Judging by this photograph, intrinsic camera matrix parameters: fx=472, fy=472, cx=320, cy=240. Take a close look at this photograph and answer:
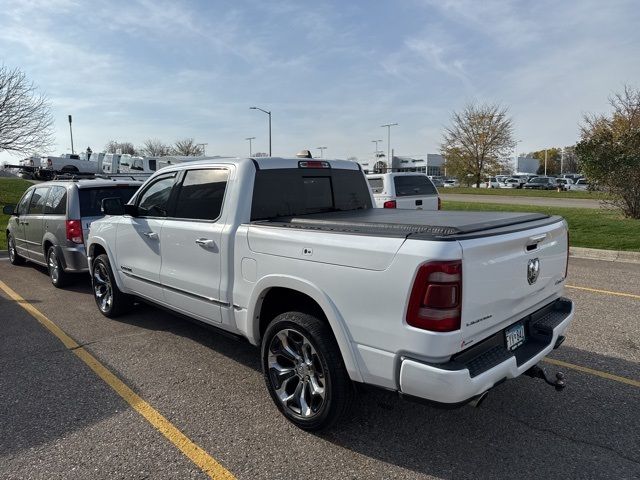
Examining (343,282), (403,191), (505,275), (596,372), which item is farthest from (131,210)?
(403,191)

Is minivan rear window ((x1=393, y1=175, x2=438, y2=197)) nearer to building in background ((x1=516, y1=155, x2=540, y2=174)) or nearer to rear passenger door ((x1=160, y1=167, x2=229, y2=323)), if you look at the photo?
rear passenger door ((x1=160, y1=167, x2=229, y2=323))

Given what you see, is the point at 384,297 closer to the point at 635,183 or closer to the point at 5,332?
the point at 5,332

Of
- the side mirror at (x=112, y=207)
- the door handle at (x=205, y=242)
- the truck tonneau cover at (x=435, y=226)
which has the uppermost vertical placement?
the side mirror at (x=112, y=207)

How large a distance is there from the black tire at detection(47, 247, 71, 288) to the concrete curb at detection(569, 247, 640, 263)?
32.2 ft

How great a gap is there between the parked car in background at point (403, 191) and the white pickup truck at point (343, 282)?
731 centimetres

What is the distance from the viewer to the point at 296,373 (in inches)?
130

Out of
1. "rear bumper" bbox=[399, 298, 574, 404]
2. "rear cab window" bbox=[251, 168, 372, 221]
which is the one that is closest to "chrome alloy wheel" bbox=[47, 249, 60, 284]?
"rear cab window" bbox=[251, 168, 372, 221]

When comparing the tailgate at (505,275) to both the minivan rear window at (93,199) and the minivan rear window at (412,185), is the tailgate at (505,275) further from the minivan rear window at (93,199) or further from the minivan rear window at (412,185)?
the minivan rear window at (412,185)

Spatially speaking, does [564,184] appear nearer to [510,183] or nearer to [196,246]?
[510,183]

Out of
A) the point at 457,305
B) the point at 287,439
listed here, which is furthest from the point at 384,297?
the point at 287,439

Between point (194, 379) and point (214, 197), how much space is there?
61.9 inches

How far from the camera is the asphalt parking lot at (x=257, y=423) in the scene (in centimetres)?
285

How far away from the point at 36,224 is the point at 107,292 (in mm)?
3213

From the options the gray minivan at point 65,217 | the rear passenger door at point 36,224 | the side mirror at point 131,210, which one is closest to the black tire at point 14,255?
the rear passenger door at point 36,224
